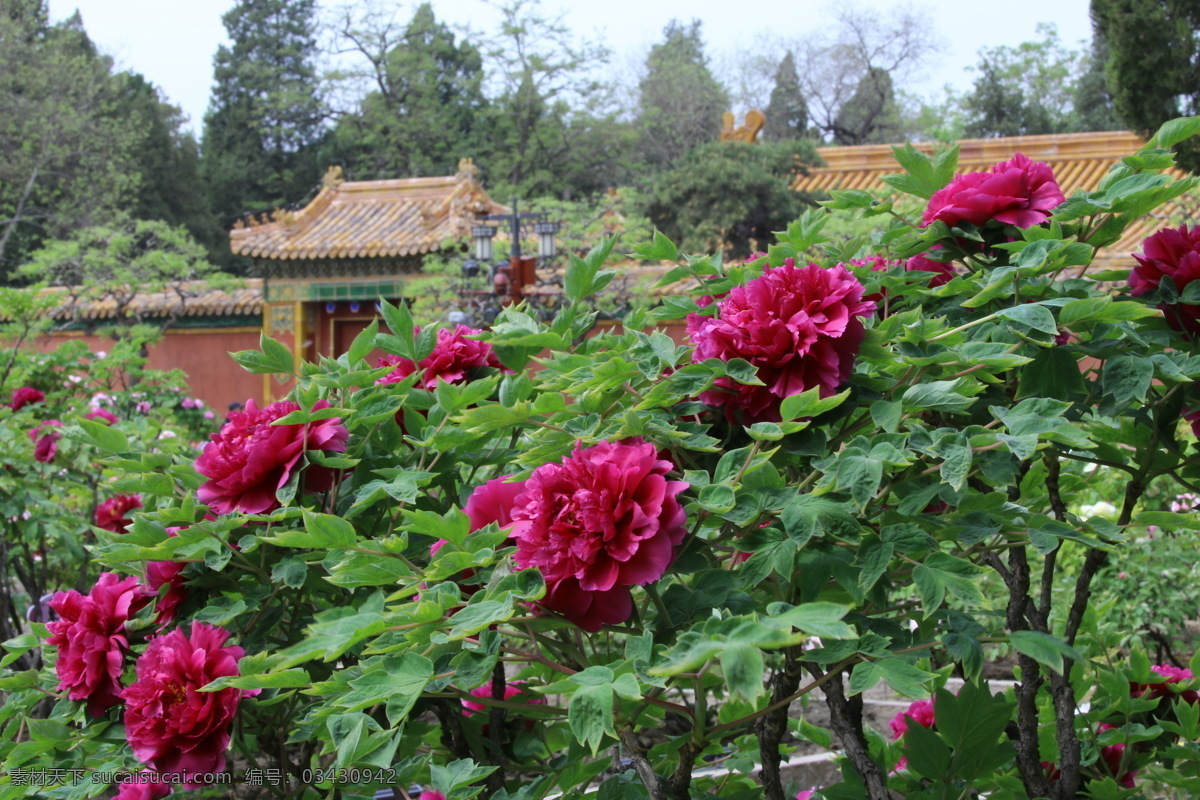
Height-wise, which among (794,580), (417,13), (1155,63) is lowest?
(794,580)

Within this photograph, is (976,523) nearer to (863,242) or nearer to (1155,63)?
(863,242)

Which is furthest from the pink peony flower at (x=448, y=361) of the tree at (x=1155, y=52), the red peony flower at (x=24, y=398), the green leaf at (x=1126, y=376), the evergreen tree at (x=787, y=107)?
the evergreen tree at (x=787, y=107)

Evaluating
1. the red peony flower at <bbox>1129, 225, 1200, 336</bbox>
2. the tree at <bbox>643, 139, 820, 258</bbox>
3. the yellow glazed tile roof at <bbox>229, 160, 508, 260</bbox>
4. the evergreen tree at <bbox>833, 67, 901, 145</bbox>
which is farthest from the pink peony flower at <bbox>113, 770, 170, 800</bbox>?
the evergreen tree at <bbox>833, 67, 901, 145</bbox>

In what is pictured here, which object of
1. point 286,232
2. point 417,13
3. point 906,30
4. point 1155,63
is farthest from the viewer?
point 906,30

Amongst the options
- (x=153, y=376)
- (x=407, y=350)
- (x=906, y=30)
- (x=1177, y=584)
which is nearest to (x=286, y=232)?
(x=153, y=376)

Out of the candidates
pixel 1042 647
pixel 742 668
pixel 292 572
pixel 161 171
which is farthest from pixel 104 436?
pixel 161 171

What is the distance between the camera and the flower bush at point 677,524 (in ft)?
2.35

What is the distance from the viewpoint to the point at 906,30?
2680 cm

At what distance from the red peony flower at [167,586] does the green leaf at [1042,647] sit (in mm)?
769

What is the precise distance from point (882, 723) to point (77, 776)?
246 centimetres

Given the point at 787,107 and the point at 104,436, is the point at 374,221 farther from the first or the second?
the point at 787,107

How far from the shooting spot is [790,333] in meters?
0.80

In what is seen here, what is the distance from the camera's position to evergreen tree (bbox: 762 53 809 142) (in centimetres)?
2680

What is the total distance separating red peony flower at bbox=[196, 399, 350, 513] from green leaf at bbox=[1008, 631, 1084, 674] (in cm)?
62
